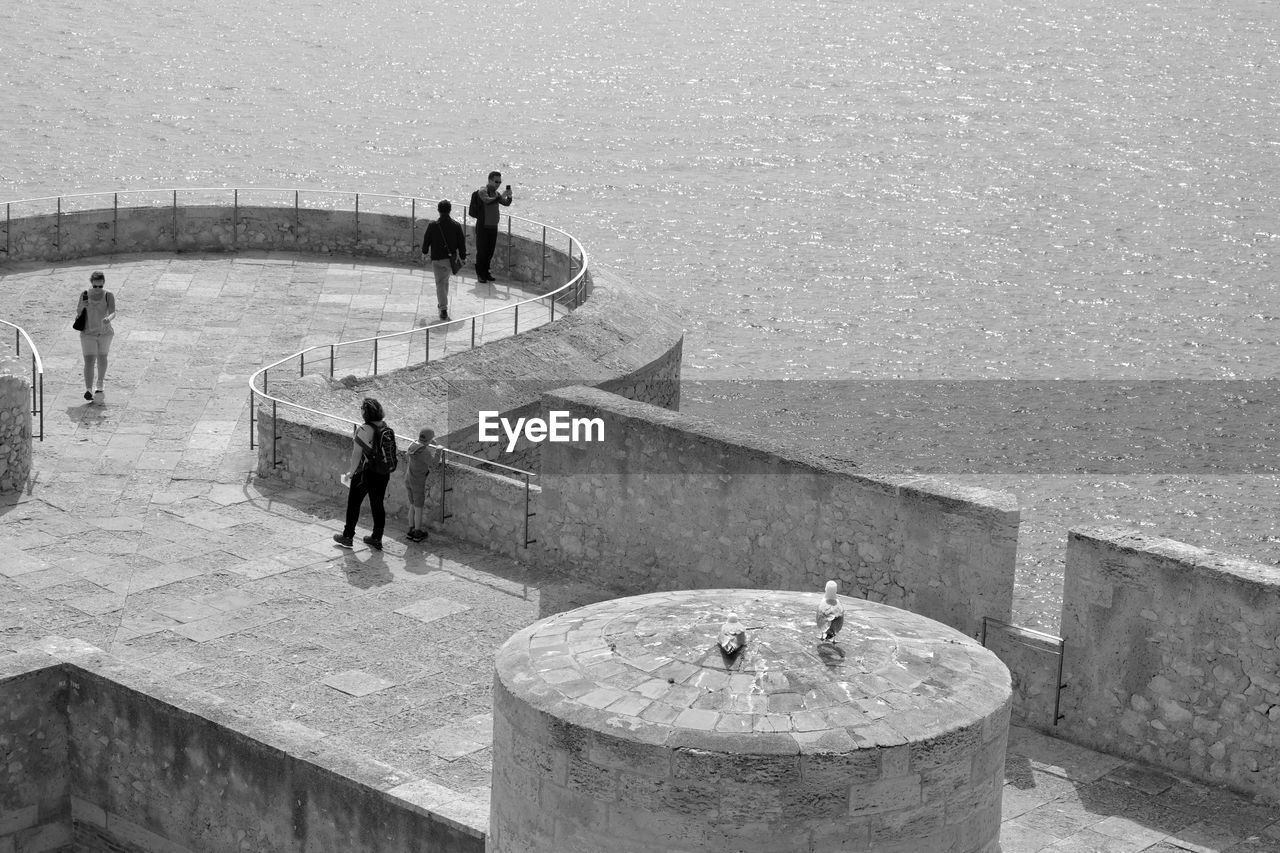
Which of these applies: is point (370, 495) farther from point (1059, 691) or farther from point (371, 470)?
point (1059, 691)

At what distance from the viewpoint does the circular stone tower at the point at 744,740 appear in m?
8.08

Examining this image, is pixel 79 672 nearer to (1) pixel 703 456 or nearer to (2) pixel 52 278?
(1) pixel 703 456

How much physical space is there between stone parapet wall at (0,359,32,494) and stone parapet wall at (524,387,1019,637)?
4969 mm

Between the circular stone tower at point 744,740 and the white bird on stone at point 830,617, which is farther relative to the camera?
the white bird on stone at point 830,617

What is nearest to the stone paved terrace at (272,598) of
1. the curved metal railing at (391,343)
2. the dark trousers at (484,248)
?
the curved metal railing at (391,343)

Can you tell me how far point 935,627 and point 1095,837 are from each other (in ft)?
8.70

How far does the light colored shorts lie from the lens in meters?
19.2

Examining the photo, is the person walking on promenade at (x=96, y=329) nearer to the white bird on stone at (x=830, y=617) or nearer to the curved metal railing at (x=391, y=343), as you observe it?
the curved metal railing at (x=391, y=343)

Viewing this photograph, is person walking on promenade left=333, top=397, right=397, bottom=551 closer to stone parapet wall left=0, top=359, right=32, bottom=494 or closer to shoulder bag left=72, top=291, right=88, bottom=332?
stone parapet wall left=0, top=359, right=32, bottom=494

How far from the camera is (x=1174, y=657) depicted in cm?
1219

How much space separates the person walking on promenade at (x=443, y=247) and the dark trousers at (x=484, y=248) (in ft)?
5.02

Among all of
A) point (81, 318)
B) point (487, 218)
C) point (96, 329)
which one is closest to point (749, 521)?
point (96, 329)

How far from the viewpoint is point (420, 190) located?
56.5m

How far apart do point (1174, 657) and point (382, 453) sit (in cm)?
694
